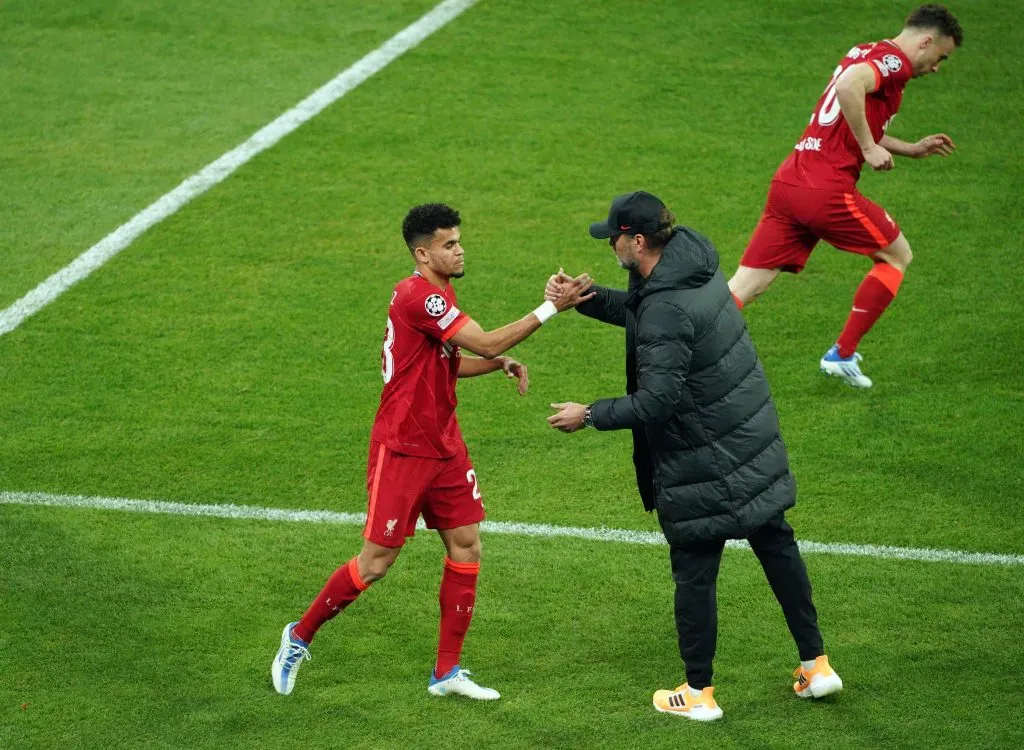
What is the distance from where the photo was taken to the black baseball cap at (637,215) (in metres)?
5.34

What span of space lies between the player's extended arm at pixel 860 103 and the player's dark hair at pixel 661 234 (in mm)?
3170

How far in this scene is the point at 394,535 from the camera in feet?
18.7

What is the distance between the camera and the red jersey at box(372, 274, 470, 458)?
5637 millimetres

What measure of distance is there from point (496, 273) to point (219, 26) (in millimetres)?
5426

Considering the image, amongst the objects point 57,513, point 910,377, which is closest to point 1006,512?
point 910,377

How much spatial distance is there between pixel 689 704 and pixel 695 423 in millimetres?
1152

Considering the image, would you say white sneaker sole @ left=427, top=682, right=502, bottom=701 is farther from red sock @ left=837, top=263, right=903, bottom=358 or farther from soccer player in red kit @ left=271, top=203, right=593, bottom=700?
red sock @ left=837, top=263, right=903, bottom=358

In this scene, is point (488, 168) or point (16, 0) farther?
point (16, 0)

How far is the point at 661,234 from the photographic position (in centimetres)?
538

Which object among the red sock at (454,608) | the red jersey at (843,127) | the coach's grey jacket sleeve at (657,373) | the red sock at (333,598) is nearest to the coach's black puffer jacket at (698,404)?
the coach's grey jacket sleeve at (657,373)

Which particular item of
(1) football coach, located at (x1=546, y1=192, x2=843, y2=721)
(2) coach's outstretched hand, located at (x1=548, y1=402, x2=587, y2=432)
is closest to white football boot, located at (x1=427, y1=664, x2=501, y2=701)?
(1) football coach, located at (x1=546, y1=192, x2=843, y2=721)

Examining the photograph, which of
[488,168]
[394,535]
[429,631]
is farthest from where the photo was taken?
[488,168]

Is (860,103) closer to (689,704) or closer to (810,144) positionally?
(810,144)

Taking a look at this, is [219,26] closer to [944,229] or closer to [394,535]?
[944,229]
